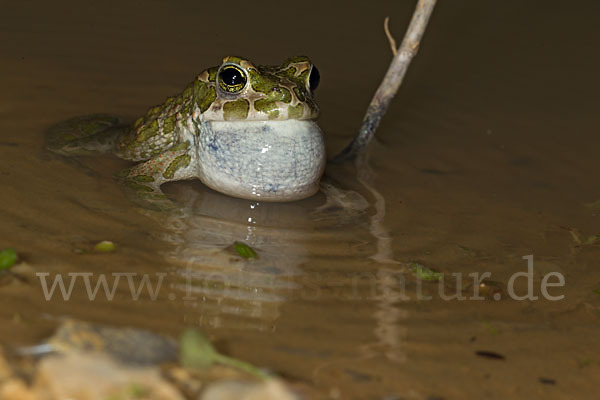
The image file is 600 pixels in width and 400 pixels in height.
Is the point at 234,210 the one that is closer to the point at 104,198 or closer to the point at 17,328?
the point at 104,198

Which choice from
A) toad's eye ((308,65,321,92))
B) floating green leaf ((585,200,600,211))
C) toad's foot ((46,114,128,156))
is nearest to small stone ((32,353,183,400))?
toad's eye ((308,65,321,92))

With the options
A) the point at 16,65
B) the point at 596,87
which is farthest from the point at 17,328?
the point at 596,87

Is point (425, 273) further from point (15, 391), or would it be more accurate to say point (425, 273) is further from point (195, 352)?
point (15, 391)

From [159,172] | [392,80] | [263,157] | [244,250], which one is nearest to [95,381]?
[244,250]

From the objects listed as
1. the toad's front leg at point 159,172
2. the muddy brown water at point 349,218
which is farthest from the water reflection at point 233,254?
the toad's front leg at point 159,172

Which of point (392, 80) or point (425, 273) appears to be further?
point (392, 80)

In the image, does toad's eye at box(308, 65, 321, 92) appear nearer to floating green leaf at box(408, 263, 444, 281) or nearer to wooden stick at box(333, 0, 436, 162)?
wooden stick at box(333, 0, 436, 162)
